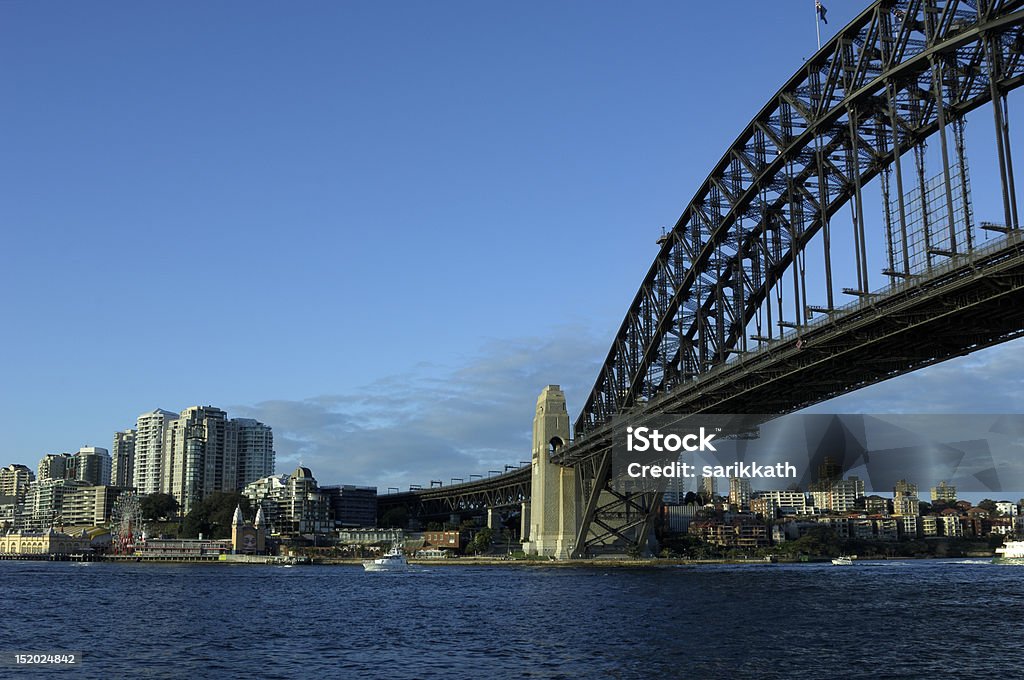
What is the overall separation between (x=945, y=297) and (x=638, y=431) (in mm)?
50450

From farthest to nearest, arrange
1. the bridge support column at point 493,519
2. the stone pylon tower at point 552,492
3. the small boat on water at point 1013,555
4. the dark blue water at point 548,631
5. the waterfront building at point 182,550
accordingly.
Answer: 1. the bridge support column at point 493,519
2. the waterfront building at point 182,550
3. the small boat on water at point 1013,555
4. the stone pylon tower at point 552,492
5. the dark blue water at point 548,631

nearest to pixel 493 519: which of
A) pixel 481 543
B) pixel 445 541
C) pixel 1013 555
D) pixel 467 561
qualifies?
pixel 445 541

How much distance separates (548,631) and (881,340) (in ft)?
77.0

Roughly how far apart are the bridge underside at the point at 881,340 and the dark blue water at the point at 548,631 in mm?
12957

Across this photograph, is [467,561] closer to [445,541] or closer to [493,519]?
[445,541]

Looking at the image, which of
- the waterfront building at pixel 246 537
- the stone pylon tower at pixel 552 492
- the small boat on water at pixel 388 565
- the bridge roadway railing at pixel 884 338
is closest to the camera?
the bridge roadway railing at pixel 884 338

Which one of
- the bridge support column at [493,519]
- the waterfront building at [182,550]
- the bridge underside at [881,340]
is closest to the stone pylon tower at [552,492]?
the bridge underside at [881,340]

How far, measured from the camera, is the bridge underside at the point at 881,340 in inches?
1829

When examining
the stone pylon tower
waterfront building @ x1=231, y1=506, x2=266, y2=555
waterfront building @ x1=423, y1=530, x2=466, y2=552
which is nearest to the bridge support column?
waterfront building @ x1=423, y1=530, x2=466, y2=552

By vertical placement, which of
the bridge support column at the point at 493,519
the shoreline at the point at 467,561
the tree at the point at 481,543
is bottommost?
the shoreline at the point at 467,561

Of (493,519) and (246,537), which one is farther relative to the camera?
(493,519)

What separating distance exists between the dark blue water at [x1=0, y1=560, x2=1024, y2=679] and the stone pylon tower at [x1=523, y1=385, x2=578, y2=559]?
4384 cm

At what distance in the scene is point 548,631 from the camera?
44094mm

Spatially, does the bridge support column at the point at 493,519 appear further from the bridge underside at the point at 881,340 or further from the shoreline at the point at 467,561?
the bridge underside at the point at 881,340
